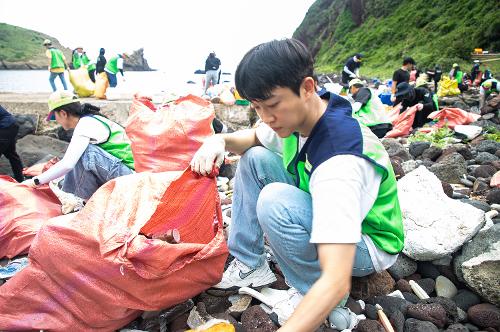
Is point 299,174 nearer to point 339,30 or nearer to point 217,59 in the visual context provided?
point 217,59

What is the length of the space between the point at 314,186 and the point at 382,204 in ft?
1.28

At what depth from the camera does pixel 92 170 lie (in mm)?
2848

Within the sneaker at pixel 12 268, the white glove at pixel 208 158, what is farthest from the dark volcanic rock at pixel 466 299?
the sneaker at pixel 12 268

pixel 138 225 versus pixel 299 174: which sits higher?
pixel 299 174

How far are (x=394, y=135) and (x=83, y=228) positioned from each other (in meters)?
5.81

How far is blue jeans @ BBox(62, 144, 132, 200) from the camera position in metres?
2.83

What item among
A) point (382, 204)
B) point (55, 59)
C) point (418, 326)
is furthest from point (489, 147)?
point (55, 59)

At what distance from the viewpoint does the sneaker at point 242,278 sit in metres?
1.76

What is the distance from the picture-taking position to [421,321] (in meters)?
1.53

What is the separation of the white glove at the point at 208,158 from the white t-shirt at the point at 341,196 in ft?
1.91

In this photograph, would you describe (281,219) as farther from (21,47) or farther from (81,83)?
(21,47)

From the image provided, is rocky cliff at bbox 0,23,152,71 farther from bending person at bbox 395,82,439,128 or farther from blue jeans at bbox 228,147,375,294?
blue jeans at bbox 228,147,375,294

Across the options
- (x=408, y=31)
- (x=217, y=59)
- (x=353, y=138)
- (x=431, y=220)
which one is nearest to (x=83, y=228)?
(x=353, y=138)

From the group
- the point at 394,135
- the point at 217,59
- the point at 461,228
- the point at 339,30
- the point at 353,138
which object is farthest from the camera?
the point at 339,30
